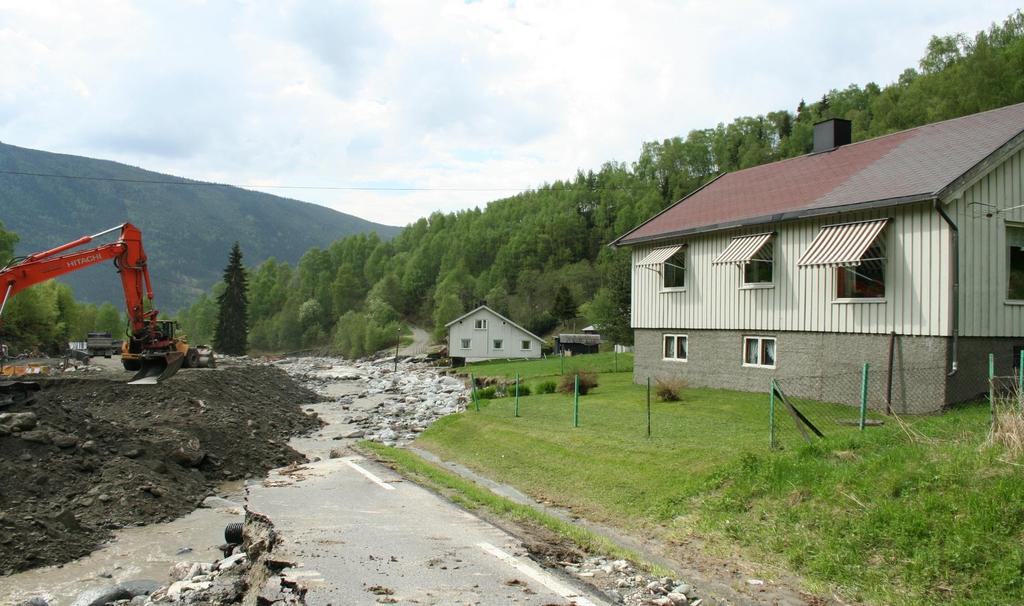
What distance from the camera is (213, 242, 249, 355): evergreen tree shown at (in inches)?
3686

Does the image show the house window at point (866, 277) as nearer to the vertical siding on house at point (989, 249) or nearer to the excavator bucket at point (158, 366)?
the vertical siding on house at point (989, 249)

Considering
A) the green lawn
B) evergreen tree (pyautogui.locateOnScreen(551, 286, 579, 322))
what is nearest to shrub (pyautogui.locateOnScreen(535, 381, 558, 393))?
the green lawn

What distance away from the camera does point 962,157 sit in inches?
690

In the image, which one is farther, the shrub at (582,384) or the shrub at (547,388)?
the shrub at (547,388)

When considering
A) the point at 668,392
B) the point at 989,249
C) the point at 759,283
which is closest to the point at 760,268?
the point at 759,283

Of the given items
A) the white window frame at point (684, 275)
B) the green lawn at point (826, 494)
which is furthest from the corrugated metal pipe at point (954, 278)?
the white window frame at point (684, 275)

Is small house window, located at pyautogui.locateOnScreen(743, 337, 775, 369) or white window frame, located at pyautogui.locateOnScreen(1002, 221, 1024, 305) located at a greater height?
white window frame, located at pyautogui.locateOnScreen(1002, 221, 1024, 305)

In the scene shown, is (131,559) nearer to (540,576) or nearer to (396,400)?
(540,576)

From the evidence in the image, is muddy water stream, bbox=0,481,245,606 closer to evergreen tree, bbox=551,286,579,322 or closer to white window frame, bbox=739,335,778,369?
white window frame, bbox=739,335,778,369

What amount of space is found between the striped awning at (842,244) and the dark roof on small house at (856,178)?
512mm

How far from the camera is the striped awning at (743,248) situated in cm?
2105

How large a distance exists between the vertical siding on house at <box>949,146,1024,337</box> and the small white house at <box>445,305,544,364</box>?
5826 centimetres

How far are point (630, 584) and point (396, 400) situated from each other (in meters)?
34.2

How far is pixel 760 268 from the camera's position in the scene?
21.9 metres
